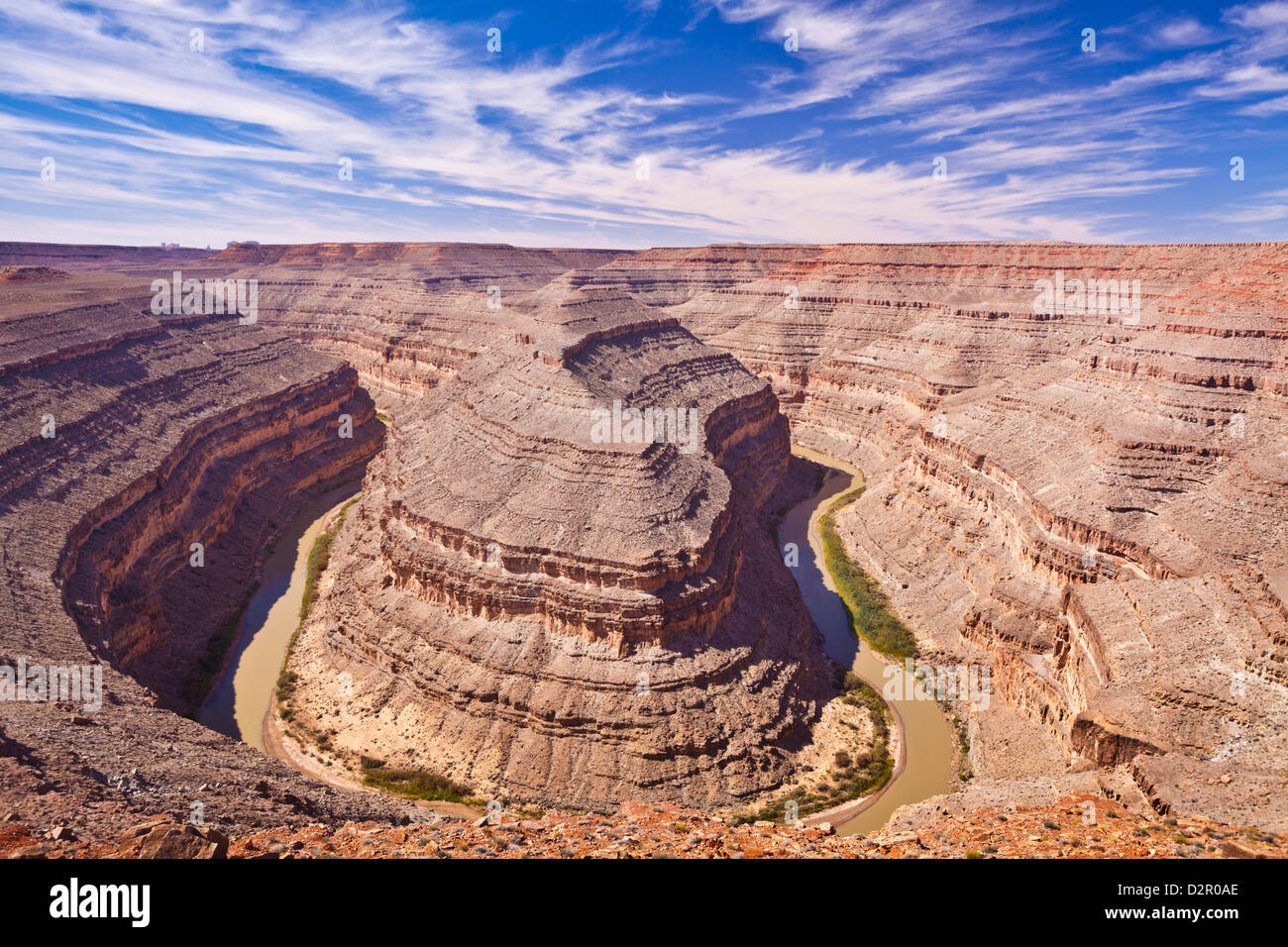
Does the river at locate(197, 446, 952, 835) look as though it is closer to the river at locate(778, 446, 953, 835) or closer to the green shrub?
the river at locate(778, 446, 953, 835)

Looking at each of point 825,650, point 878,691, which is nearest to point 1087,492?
point 878,691

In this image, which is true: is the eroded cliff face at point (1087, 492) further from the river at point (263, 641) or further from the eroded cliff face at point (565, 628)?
the river at point (263, 641)

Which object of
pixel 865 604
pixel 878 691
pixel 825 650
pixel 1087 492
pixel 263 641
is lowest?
pixel 878 691

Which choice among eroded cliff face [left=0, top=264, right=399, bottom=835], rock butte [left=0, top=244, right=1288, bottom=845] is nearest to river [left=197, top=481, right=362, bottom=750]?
eroded cliff face [left=0, top=264, right=399, bottom=835]

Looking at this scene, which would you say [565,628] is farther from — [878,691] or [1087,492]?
[1087,492]

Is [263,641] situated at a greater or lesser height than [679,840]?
lesser

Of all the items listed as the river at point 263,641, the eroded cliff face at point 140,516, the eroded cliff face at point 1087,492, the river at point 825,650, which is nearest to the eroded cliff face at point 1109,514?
the eroded cliff face at point 1087,492

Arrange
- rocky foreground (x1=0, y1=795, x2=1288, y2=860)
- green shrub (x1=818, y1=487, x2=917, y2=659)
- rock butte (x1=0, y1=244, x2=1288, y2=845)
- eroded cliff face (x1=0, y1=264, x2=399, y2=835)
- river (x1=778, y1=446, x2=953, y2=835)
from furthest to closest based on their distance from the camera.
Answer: green shrub (x1=818, y1=487, x2=917, y2=659) < river (x1=778, y1=446, x2=953, y2=835) < rock butte (x1=0, y1=244, x2=1288, y2=845) < eroded cliff face (x1=0, y1=264, x2=399, y2=835) < rocky foreground (x1=0, y1=795, x2=1288, y2=860)
